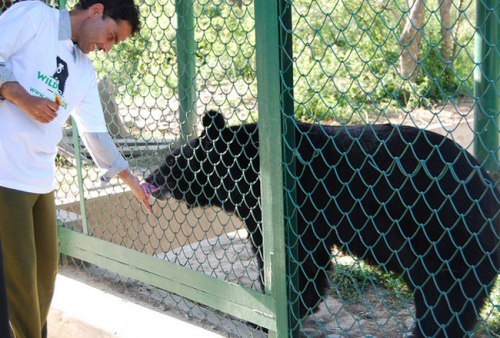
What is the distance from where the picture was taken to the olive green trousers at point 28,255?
329 centimetres

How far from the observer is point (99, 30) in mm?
3256

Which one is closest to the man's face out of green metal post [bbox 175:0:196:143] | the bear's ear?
green metal post [bbox 175:0:196:143]

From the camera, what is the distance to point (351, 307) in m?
4.62

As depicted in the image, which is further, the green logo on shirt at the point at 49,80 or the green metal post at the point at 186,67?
the green metal post at the point at 186,67

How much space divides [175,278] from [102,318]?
640 millimetres

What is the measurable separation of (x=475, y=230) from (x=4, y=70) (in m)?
2.45

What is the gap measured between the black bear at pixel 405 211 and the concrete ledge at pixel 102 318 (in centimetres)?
75

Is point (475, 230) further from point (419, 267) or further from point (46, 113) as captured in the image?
point (46, 113)

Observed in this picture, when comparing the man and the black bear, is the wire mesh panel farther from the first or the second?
the man

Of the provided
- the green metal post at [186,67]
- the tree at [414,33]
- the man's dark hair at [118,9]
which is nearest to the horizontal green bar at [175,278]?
the green metal post at [186,67]

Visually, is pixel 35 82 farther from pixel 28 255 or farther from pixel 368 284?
pixel 368 284

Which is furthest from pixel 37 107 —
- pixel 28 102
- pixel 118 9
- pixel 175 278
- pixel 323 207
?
pixel 323 207

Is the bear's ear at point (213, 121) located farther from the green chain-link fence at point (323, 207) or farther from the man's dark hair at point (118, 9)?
the man's dark hair at point (118, 9)

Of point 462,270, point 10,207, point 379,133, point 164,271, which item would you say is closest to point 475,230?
point 462,270
